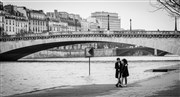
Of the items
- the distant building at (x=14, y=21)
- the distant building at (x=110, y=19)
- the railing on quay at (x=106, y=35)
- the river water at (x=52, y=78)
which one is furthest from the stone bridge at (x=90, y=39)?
the distant building at (x=110, y=19)

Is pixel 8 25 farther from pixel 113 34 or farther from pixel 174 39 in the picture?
pixel 174 39

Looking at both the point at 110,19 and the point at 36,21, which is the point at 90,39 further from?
the point at 110,19

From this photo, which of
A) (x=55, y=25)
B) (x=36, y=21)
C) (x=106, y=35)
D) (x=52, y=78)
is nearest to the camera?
(x=52, y=78)

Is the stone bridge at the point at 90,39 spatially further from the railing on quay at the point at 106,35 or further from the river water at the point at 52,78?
the river water at the point at 52,78

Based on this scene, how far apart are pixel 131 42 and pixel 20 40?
59.7 feet

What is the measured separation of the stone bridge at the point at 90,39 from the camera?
45.9 metres

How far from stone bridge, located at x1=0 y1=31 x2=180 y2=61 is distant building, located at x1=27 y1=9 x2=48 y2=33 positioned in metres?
30.4

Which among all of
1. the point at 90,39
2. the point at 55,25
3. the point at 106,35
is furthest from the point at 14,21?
the point at 106,35

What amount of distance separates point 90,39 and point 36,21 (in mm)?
45920

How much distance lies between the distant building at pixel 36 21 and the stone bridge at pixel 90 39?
30.4 metres

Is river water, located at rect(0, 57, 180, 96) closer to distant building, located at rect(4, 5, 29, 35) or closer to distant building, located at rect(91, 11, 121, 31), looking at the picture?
distant building, located at rect(4, 5, 29, 35)

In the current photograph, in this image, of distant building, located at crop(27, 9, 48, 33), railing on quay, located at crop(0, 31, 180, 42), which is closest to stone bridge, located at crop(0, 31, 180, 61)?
railing on quay, located at crop(0, 31, 180, 42)

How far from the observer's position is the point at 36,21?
94812 mm

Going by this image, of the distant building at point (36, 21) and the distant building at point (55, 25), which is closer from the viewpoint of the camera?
the distant building at point (36, 21)
